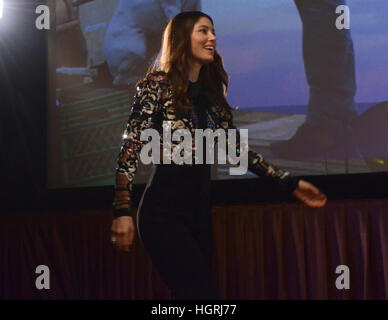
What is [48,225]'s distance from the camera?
365 centimetres

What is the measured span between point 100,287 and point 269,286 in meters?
1.20

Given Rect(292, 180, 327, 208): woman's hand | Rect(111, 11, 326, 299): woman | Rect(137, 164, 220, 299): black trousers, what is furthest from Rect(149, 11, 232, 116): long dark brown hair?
Rect(292, 180, 327, 208): woman's hand

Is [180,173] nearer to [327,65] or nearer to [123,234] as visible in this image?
[123,234]

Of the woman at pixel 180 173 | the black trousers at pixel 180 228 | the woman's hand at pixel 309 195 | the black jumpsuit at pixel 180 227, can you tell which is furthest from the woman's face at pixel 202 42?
the woman's hand at pixel 309 195

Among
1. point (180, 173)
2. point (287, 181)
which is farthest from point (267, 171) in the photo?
point (180, 173)

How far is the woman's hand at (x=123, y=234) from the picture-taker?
140 centimetres

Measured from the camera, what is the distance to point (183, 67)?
166 centimetres

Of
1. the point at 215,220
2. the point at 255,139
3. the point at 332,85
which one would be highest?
the point at 332,85

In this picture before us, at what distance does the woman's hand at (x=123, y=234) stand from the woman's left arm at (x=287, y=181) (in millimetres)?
518

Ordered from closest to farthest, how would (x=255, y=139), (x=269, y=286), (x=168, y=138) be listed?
(x=168, y=138) < (x=269, y=286) < (x=255, y=139)

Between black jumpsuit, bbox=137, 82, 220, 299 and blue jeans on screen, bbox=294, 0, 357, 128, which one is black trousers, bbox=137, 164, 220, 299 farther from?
blue jeans on screen, bbox=294, 0, 357, 128

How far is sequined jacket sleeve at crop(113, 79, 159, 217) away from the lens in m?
1.49
